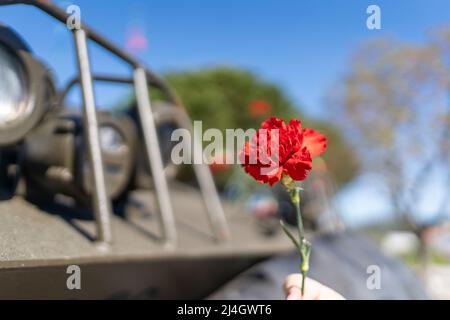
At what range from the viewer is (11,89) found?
2.04m

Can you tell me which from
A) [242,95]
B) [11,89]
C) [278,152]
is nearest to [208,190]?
[11,89]

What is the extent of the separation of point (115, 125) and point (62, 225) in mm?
676

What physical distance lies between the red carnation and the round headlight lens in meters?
1.14

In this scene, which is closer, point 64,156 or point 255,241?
point 64,156

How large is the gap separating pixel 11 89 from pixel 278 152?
123 centimetres

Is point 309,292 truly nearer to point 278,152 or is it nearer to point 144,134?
point 278,152

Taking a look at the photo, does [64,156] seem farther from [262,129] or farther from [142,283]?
[262,129]

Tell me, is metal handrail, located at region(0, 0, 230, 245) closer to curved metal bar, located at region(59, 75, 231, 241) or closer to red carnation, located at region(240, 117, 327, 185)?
curved metal bar, located at region(59, 75, 231, 241)

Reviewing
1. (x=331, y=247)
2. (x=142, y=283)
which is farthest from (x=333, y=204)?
(x=142, y=283)

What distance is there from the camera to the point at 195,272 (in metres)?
2.62

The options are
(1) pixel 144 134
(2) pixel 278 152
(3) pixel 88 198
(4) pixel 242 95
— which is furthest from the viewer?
(4) pixel 242 95

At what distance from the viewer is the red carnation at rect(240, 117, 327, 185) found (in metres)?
1.23

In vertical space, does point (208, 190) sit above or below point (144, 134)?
below

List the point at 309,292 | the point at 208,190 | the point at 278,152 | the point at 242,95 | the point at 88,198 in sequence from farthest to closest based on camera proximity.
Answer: the point at 242,95 < the point at 208,190 < the point at 88,198 < the point at 309,292 < the point at 278,152
